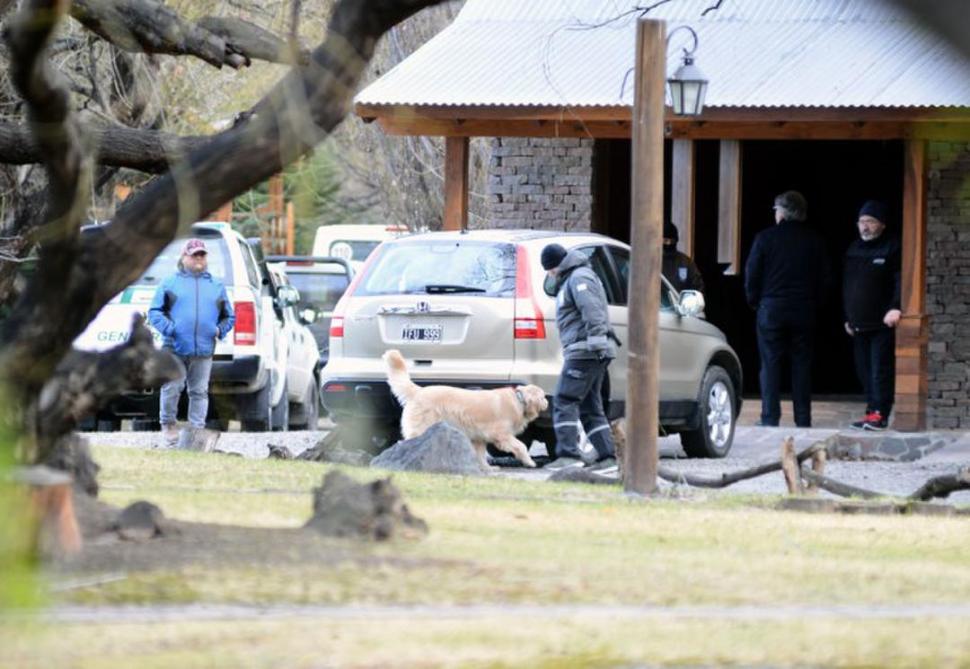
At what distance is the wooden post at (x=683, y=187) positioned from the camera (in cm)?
2008

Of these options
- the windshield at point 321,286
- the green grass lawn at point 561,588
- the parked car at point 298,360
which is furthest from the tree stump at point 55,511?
the windshield at point 321,286

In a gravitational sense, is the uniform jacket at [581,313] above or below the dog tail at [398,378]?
above

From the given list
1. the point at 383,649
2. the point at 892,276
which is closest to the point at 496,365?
the point at 892,276

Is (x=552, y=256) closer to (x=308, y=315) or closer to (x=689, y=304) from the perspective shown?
(x=689, y=304)

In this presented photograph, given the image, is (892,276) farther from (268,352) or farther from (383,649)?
(383,649)

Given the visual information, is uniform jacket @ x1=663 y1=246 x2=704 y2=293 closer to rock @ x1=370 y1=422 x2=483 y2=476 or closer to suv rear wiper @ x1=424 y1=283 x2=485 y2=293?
suv rear wiper @ x1=424 y1=283 x2=485 y2=293

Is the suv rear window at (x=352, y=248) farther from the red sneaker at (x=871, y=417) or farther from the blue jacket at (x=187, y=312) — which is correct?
the blue jacket at (x=187, y=312)

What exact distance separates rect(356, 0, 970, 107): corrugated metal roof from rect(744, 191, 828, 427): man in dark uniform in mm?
1384

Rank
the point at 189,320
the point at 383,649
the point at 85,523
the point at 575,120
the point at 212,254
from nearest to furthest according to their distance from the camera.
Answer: the point at 383,649 < the point at 85,523 < the point at 189,320 < the point at 212,254 < the point at 575,120

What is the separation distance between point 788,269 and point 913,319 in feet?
5.88

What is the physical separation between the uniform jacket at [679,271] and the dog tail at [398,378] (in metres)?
4.70

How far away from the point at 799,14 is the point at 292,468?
10.9 meters

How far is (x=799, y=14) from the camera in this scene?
20.6m

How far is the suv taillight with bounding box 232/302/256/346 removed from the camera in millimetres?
17297
